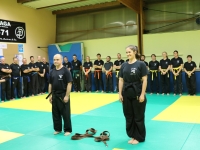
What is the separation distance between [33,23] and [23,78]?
4.30 m

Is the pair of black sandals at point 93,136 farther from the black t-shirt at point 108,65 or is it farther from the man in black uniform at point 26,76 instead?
the man in black uniform at point 26,76

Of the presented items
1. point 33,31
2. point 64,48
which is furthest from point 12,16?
point 64,48

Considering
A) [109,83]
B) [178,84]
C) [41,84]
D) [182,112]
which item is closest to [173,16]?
[178,84]

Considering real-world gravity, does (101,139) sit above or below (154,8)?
below

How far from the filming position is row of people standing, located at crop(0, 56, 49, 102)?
32.7ft

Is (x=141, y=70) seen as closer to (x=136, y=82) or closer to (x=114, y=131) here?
(x=136, y=82)

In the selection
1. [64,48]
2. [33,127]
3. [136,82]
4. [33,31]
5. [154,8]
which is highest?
[154,8]

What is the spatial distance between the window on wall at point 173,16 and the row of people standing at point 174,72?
238 centimetres

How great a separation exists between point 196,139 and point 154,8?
9.21 m

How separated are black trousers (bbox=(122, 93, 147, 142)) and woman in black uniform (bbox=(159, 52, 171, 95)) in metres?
6.28

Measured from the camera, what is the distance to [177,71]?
9.82 meters

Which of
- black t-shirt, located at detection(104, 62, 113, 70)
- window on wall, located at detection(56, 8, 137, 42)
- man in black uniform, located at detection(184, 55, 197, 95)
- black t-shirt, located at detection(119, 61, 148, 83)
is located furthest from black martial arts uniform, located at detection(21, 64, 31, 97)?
black t-shirt, located at detection(119, 61, 148, 83)

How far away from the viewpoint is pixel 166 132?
4750mm

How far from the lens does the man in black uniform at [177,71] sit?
383 inches
